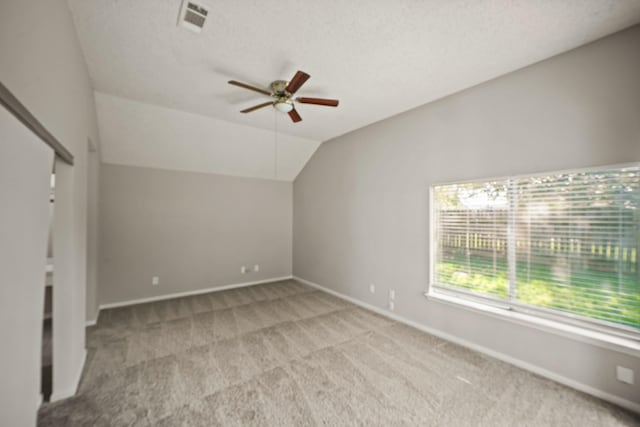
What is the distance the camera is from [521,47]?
2.11 m

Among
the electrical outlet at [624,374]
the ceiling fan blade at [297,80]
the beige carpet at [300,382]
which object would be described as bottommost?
the beige carpet at [300,382]

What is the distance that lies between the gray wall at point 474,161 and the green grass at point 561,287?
0.27m

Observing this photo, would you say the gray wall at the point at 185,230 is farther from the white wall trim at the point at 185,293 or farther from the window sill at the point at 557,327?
the window sill at the point at 557,327

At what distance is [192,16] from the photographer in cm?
179

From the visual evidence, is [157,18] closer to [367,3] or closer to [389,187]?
[367,3]

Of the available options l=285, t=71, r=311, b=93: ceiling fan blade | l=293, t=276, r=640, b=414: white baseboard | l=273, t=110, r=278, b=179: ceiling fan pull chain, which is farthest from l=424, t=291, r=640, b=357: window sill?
l=273, t=110, r=278, b=179: ceiling fan pull chain

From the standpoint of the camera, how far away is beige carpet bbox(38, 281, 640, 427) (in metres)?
1.82

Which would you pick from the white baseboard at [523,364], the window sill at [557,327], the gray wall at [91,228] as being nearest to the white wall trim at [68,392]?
the gray wall at [91,228]

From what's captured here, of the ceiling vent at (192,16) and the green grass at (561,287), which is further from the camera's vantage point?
the green grass at (561,287)

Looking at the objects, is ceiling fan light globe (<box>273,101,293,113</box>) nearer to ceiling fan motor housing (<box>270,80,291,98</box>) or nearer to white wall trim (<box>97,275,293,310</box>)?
ceiling fan motor housing (<box>270,80,291,98</box>)

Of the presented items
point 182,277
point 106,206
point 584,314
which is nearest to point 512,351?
Result: point 584,314

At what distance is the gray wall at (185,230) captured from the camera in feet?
13.0

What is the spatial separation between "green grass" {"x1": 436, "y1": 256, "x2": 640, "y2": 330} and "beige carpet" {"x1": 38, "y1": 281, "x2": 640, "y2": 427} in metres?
0.66

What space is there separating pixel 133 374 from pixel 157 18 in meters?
2.96
